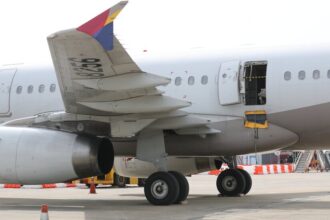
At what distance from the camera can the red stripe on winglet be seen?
13602mm

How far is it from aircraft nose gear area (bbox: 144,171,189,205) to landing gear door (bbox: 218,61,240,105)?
2.24 metres

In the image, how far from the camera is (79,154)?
51.4 ft

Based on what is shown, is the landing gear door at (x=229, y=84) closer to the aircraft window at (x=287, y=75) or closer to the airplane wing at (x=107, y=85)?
the airplane wing at (x=107, y=85)

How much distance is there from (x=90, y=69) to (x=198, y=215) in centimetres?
404

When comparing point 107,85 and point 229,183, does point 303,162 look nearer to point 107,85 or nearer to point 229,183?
point 229,183

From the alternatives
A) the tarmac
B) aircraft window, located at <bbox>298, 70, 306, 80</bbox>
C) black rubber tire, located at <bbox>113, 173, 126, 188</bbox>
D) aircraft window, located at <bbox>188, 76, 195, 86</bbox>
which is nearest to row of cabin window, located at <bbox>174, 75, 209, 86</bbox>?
aircraft window, located at <bbox>188, 76, 195, 86</bbox>

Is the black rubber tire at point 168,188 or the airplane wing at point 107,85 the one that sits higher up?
the airplane wing at point 107,85

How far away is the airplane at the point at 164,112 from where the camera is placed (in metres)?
15.3

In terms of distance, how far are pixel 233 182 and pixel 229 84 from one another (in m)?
4.32

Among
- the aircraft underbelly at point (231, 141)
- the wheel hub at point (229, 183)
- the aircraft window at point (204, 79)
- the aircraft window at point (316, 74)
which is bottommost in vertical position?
the wheel hub at point (229, 183)

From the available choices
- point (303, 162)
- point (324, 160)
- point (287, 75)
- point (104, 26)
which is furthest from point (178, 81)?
point (324, 160)

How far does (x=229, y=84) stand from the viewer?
54.9ft

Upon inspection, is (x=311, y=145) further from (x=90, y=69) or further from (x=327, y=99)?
(x=90, y=69)

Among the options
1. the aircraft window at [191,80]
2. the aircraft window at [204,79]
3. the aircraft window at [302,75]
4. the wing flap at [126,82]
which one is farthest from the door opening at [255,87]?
the wing flap at [126,82]
